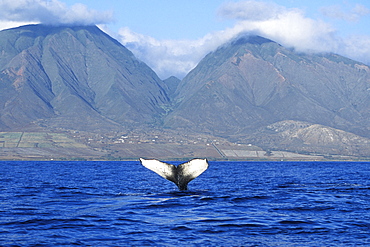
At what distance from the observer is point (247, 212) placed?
23.1 meters

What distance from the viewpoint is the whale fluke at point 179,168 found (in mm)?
24203

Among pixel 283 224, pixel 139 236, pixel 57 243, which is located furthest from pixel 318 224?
pixel 57 243

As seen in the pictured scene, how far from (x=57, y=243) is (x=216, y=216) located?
23.7 ft

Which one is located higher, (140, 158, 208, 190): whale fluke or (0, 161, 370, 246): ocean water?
(140, 158, 208, 190): whale fluke

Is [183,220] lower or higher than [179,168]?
lower

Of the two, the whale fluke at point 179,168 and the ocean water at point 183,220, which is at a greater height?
the whale fluke at point 179,168

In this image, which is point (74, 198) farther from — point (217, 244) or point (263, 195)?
point (217, 244)

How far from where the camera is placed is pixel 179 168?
25.1 metres

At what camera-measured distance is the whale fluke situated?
79.4ft

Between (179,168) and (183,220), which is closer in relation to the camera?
(183,220)

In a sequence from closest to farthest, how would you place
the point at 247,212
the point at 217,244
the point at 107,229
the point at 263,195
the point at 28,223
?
the point at 217,244 → the point at 107,229 → the point at 28,223 → the point at 247,212 → the point at 263,195

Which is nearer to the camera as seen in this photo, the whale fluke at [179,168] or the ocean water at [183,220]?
the ocean water at [183,220]

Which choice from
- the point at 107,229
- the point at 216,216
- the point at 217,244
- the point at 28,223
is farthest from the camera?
the point at 216,216

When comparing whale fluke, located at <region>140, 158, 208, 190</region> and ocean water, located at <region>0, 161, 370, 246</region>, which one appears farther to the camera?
whale fluke, located at <region>140, 158, 208, 190</region>
